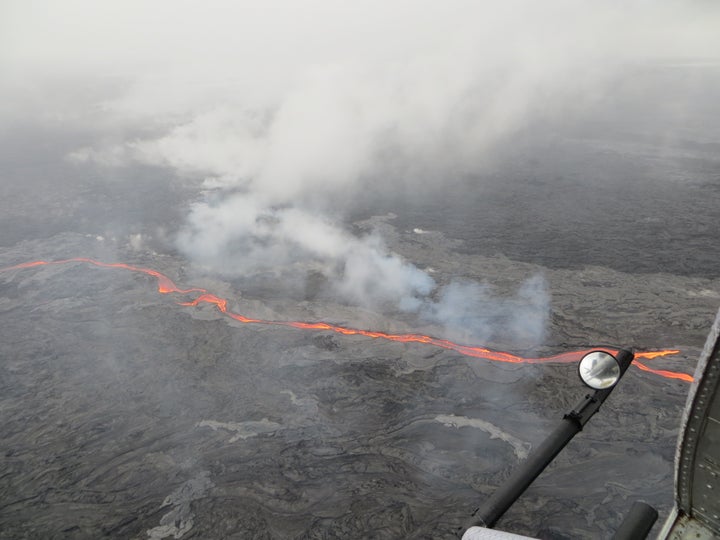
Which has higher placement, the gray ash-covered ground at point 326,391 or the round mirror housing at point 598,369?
the round mirror housing at point 598,369

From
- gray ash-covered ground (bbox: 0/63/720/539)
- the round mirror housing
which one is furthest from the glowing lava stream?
the round mirror housing

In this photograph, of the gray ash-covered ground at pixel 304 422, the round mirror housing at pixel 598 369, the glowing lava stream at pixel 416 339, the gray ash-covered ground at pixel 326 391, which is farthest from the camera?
the glowing lava stream at pixel 416 339

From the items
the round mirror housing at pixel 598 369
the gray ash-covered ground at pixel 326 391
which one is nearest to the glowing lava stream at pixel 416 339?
the gray ash-covered ground at pixel 326 391

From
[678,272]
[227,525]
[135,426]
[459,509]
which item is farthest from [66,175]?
[678,272]

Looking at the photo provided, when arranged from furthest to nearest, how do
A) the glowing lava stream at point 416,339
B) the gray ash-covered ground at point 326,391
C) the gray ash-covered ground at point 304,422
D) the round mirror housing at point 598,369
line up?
the glowing lava stream at point 416,339 < the gray ash-covered ground at point 326,391 < the gray ash-covered ground at point 304,422 < the round mirror housing at point 598,369

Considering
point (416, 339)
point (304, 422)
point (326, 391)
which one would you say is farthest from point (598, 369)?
point (416, 339)

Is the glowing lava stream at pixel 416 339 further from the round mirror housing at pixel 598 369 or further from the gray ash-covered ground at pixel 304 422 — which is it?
the round mirror housing at pixel 598 369

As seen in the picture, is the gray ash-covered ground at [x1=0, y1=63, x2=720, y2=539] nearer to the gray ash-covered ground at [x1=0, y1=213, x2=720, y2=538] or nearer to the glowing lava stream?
the gray ash-covered ground at [x1=0, y1=213, x2=720, y2=538]

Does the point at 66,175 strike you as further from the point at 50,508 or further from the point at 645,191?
the point at 645,191

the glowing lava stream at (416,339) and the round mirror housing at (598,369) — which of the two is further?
the glowing lava stream at (416,339)
